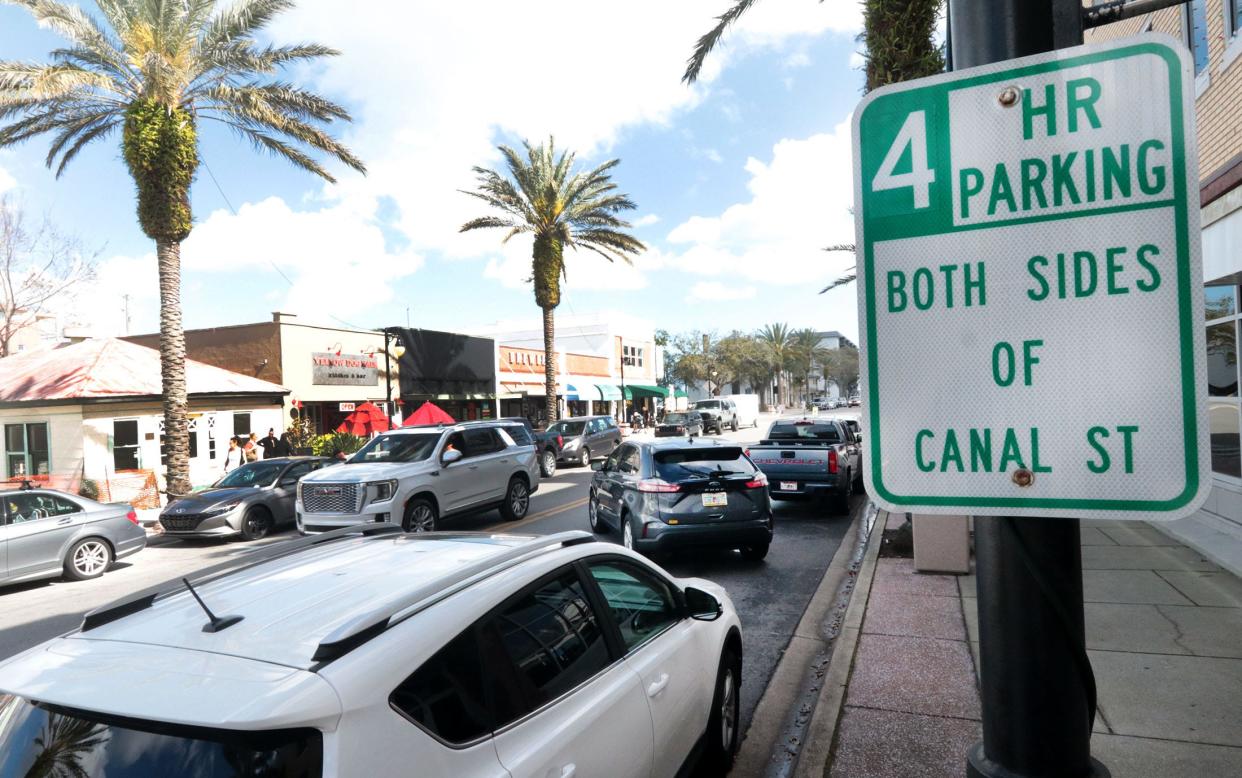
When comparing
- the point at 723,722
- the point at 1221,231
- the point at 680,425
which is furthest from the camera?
the point at 680,425

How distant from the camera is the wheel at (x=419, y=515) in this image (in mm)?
12031

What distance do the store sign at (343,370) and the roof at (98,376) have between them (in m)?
1.90

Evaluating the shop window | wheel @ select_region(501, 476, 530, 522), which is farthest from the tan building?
the shop window

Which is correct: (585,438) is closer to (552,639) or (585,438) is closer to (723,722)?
(723,722)

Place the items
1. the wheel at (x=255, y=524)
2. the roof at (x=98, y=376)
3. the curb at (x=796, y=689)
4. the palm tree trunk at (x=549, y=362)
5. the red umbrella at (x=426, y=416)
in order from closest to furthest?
the curb at (x=796, y=689), the wheel at (x=255, y=524), the roof at (x=98, y=376), the red umbrella at (x=426, y=416), the palm tree trunk at (x=549, y=362)

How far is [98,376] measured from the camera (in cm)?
2048

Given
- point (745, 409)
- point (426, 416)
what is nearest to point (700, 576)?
point (426, 416)

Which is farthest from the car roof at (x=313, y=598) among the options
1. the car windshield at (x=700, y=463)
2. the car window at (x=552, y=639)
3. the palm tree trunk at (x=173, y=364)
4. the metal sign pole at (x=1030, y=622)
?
the palm tree trunk at (x=173, y=364)

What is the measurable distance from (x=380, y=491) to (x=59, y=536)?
4.25m

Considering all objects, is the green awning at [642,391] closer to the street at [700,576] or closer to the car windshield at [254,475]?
the street at [700,576]

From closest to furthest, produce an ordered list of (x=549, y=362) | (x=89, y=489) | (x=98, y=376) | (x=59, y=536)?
(x=59, y=536), (x=89, y=489), (x=98, y=376), (x=549, y=362)

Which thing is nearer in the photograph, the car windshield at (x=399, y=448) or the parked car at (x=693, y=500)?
the parked car at (x=693, y=500)

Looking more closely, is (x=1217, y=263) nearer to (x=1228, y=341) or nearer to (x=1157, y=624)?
(x=1228, y=341)

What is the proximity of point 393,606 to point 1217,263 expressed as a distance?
10.5 m
